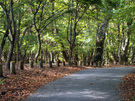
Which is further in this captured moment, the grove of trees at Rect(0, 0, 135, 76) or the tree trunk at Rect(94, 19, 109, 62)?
the tree trunk at Rect(94, 19, 109, 62)

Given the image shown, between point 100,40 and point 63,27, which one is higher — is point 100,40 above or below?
below

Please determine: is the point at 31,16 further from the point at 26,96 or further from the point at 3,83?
the point at 26,96

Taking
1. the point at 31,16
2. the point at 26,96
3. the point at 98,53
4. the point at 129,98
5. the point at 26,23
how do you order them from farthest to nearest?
1. the point at 98,53
2. the point at 26,23
3. the point at 31,16
4. the point at 26,96
5. the point at 129,98

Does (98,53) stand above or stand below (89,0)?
below

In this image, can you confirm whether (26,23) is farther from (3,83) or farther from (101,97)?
(101,97)

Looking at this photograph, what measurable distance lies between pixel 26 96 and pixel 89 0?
1100 cm

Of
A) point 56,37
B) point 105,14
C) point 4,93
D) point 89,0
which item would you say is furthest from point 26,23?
point 4,93

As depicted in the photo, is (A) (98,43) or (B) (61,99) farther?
(A) (98,43)

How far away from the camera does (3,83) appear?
7.71 meters

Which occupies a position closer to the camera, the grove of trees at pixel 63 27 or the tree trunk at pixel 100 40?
the grove of trees at pixel 63 27

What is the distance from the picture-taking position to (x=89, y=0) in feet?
46.4

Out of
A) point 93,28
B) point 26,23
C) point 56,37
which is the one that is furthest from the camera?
point 93,28

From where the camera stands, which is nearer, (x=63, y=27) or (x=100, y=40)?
(x=63, y=27)

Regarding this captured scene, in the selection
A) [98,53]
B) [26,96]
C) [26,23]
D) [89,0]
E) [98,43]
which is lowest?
[26,96]
